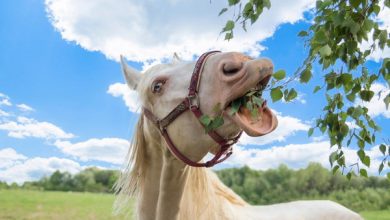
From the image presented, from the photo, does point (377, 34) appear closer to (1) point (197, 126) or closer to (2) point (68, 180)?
(1) point (197, 126)

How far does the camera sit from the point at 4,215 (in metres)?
12.3

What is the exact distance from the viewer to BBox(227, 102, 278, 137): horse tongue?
188 centimetres

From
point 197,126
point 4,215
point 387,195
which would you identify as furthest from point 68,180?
point 197,126

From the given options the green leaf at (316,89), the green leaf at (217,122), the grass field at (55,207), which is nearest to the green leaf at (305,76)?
the green leaf at (217,122)

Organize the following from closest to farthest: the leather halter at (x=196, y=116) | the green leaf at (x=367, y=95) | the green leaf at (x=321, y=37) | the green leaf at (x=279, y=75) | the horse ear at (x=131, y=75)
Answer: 1. the green leaf at (x=279, y=75)
2. the green leaf at (x=321, y=37)
3. the leather halter at (x=196, y=116)
4. the green leaf at (x=367, y=95)
5. the horse ear at (x=131, y=75)

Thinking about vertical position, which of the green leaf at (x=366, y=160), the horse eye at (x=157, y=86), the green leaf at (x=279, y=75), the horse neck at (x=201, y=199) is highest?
the horse eye at (x=157, y=86)

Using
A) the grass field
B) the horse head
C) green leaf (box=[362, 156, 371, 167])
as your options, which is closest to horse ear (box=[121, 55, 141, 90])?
the horse head

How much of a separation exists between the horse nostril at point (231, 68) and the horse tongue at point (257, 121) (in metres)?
0.19

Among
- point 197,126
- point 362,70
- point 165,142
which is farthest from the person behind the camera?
point 362,70

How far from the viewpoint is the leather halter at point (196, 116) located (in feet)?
6.87

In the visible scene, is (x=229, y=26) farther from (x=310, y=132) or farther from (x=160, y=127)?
(x=310, y=132)

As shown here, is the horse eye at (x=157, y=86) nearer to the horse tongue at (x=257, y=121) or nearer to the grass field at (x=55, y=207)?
the horse tongue at (x=257, y=121)

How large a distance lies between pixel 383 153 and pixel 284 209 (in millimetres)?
1383

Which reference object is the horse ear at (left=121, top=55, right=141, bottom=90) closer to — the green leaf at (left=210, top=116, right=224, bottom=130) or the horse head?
the horse head
